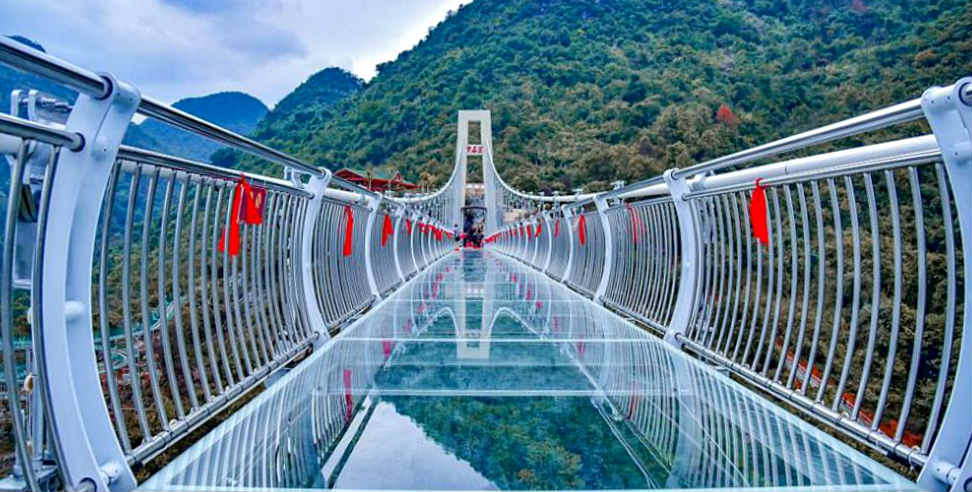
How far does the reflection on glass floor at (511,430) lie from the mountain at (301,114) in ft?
62.8

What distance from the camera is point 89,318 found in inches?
57.7

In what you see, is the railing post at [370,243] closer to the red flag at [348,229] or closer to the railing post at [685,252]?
the red flag at [348,229]

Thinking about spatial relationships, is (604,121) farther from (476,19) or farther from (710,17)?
(476,19)

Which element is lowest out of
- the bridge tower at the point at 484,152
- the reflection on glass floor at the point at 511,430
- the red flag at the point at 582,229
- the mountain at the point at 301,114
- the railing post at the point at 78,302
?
the reflection on glass floor at the point at 511,430

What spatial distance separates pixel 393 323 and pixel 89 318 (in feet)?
9.76

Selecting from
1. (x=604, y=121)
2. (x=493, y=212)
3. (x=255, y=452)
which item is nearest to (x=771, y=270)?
(x=255, y=452)

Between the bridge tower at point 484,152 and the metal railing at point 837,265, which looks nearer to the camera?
the metal railing at point 837,265

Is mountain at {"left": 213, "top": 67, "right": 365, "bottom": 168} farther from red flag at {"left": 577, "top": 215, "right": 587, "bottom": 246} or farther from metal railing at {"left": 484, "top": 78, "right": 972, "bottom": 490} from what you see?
metal railing at {"left": 484, "top": 78, "right": 972, "bottom": 490}

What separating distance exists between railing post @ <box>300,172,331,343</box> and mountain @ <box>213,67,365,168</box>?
18261 millimetres

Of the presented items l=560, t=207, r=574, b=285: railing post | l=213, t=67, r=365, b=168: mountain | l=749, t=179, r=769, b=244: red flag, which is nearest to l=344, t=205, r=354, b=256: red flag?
l=749, t=179, r=769, b=244: red flag

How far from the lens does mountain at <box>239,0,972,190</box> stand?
102 feet

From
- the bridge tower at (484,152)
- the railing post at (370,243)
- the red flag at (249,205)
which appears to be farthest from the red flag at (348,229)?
the bridge tower at (484,152)

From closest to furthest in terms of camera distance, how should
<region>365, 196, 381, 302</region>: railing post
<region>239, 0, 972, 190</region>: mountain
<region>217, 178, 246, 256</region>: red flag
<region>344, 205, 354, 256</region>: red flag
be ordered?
<region>217, 178, 246, 256</region>: red flag, <region>344, 205, 354, 256</region>: red flag, <region>365, 196, 381, 302</region>: railing post, <region>239, 0, 972, 190</region>: mountain

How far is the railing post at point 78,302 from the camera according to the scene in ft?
4.46
